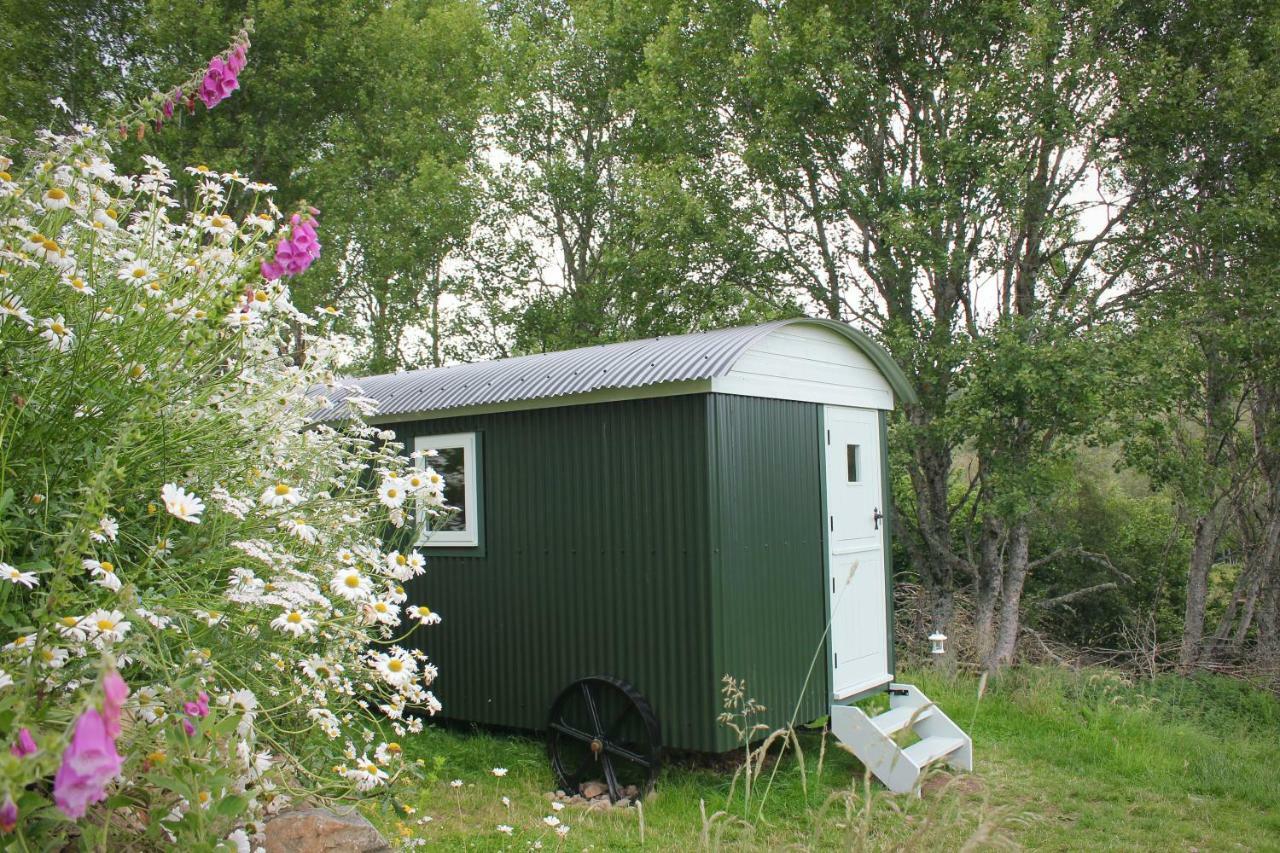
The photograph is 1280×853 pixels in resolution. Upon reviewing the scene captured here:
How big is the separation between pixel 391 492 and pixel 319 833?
110 centimetres

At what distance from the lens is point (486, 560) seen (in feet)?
23.4

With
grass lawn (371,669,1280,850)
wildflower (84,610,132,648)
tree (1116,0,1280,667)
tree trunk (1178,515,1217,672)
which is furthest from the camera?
tree trunk (1178,515,1217,672)

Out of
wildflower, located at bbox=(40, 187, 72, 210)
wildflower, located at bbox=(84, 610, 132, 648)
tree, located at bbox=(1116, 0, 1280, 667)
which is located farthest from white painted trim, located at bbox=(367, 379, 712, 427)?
tree, located at bbox=(1116, 0, 1280, 667)

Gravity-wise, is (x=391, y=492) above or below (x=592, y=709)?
above

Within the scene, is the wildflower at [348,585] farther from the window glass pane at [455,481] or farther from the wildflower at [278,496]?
the window glass pane at [455,481]

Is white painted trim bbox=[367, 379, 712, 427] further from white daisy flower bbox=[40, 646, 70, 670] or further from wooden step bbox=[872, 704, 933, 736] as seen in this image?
white daisy flower bbox=[40, 646, 70, 670]

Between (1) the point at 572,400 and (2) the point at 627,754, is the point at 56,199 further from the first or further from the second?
(2) the point at 627,754

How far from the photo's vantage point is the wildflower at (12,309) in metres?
2.26

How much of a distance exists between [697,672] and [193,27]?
530 inches

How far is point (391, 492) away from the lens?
3363 mm

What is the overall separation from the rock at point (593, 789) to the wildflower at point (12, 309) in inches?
183

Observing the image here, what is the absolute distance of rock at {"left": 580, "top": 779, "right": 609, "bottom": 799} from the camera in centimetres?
614

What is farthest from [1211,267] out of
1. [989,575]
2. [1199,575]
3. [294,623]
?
[294,623]

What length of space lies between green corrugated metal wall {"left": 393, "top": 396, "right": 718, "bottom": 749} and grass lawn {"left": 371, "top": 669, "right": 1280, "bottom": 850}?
464 mm
